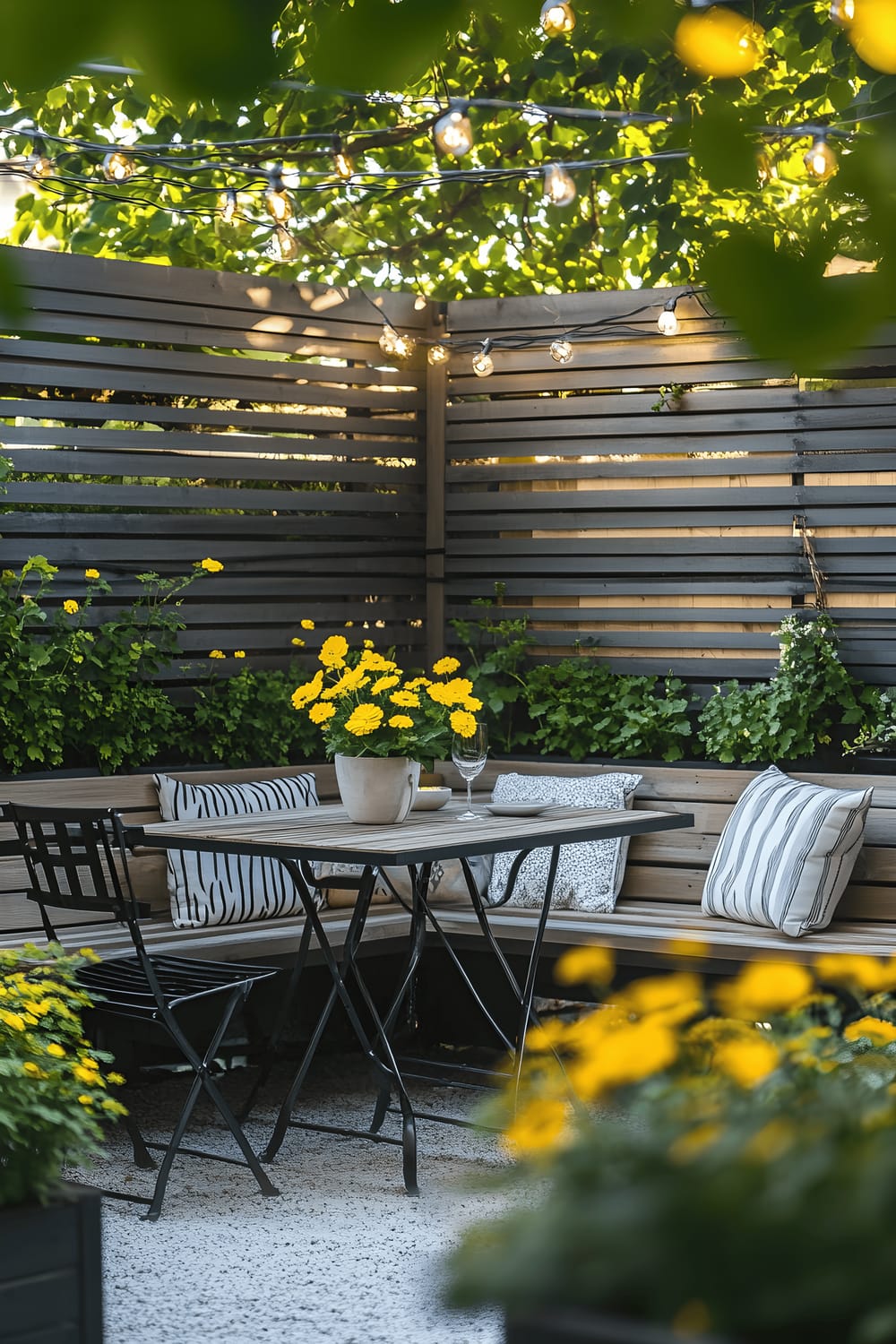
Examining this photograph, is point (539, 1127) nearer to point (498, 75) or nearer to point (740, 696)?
point (740, 696)

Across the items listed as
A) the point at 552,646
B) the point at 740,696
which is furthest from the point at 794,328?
the point at 552,646

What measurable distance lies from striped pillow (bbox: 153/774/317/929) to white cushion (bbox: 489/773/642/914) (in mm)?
778

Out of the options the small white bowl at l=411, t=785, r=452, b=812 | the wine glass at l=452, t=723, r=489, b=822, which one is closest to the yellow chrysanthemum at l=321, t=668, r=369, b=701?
the wine glass at l=452, t=723, r=489, b=822

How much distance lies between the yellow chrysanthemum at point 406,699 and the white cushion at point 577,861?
3.76ft

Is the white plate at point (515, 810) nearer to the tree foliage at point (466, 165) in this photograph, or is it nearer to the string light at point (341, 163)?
the tree foliage at point (466, 165)

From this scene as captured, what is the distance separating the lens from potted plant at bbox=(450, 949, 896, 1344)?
88cm

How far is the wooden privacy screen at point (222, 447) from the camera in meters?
4.90

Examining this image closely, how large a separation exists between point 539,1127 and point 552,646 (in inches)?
176

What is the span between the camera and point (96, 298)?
4988 millimetres

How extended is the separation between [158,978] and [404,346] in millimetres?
2691

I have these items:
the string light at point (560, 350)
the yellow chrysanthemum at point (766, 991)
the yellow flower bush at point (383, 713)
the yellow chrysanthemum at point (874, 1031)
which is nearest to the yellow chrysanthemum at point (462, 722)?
the yellow flower bush at point (383, 713)

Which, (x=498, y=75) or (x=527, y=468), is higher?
(x=498, y=75)

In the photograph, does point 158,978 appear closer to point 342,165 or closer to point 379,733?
point 379,733

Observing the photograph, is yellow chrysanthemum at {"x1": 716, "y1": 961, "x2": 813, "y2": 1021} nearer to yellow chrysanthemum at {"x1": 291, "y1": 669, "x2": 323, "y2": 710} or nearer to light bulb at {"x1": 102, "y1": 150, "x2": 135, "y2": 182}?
yellow chrysanthemum at {"x1": 291, "y1": 669, "x2": 323, "y2": 710}
